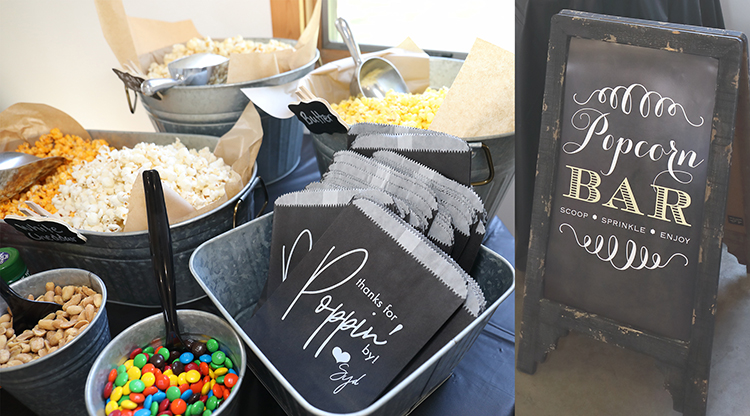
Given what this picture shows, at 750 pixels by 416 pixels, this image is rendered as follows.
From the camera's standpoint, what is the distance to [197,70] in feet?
3.27

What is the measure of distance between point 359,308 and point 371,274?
0.12 ft

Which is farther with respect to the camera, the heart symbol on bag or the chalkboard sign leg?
the heart symbol on bag

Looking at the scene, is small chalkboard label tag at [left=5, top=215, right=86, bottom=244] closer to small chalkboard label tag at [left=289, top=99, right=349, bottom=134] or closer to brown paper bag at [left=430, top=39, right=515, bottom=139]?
small chalkboard label tag at [left=289, top=99, right=349, bottom=134]

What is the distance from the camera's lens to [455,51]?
4.02 ft

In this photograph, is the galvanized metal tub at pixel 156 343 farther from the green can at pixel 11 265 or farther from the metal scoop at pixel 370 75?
the metal scoop at pixel 370 75

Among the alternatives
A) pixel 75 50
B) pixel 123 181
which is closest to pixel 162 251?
pixel 123 181

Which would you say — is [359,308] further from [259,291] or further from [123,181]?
[123,181]

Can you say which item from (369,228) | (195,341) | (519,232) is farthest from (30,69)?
(519,232)

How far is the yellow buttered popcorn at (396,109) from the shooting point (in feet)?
2.69

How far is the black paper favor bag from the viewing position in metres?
0.46

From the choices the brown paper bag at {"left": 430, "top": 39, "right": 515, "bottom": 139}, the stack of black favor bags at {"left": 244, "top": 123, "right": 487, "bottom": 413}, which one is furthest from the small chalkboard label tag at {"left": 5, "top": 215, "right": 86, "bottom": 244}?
the brown paper bag at {"left": 430, "top": 39, "right": 515, "bottom": 139}

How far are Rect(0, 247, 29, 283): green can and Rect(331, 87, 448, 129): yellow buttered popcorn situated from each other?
1.80 ft

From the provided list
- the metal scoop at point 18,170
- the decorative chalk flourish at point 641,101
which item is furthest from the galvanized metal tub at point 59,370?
the decorative chalk flourish at point 641,101

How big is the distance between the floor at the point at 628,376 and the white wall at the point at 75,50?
130 centimetres
